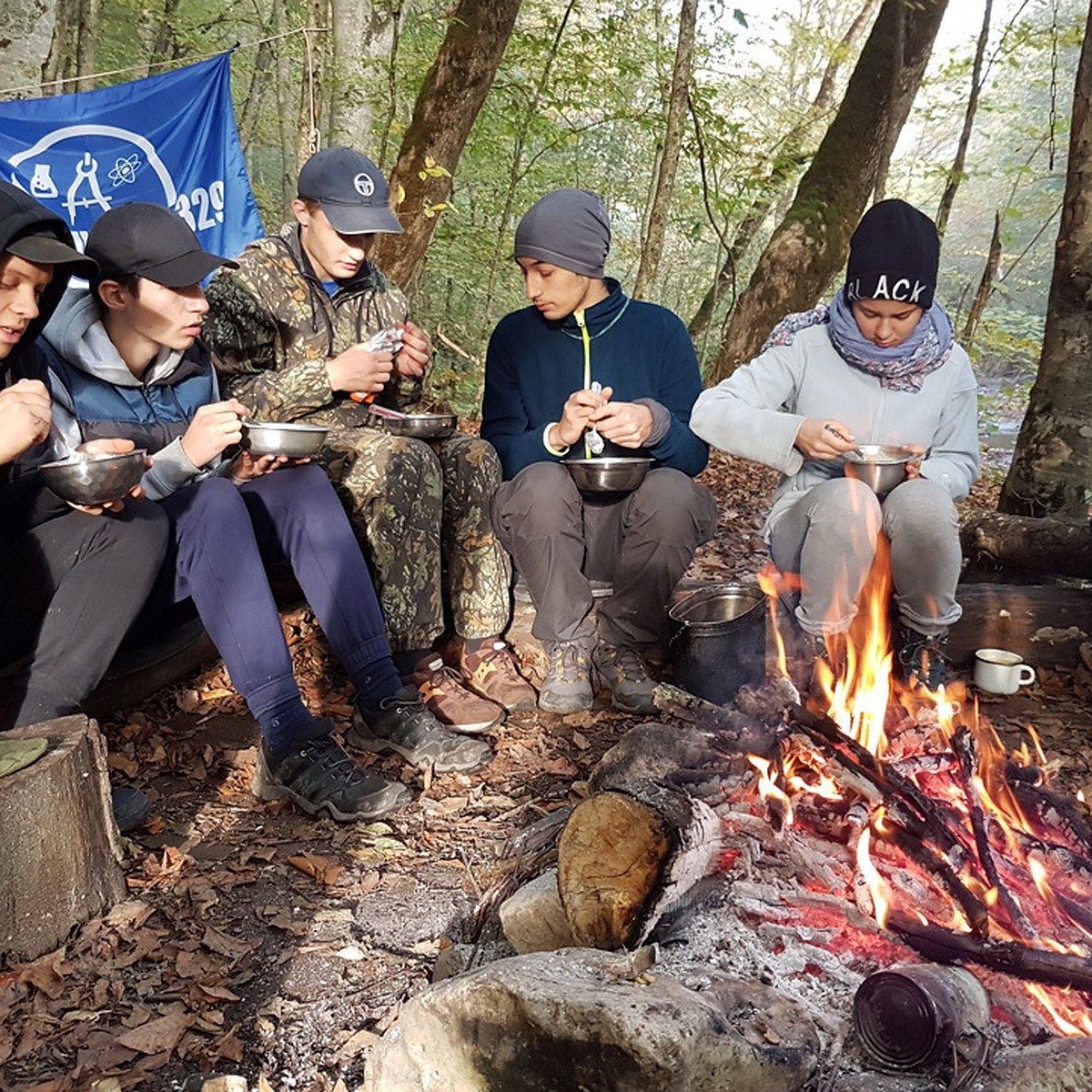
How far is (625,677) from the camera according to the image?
12.1 ft

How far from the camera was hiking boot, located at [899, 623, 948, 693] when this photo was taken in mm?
3383

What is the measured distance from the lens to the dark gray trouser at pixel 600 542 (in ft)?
11.7

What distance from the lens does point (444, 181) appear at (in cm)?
630

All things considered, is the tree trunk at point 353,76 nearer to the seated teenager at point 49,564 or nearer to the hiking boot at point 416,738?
the seated teenager at point 49,564

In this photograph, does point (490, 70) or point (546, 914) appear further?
point (490, 70)

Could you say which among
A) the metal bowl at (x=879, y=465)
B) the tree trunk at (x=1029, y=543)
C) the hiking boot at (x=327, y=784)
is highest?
the metal bowl at (x=879, y=465)

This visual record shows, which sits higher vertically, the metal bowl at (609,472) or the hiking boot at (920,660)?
the metal bowl at (609,472)

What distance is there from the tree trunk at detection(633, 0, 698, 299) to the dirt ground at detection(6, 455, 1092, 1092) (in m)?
5.37

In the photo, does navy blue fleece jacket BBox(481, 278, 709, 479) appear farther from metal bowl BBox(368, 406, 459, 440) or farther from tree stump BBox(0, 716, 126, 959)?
tree stump BBox(0, 716, 126, 959)

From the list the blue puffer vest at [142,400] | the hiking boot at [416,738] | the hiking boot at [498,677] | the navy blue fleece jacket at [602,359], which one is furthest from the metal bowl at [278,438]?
the hiking boot at [498,677]

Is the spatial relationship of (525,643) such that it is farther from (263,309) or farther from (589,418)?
(263,309)

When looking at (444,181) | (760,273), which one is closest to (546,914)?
(444,181)

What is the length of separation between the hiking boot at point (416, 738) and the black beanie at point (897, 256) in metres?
2.22

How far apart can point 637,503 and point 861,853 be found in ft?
6.36
